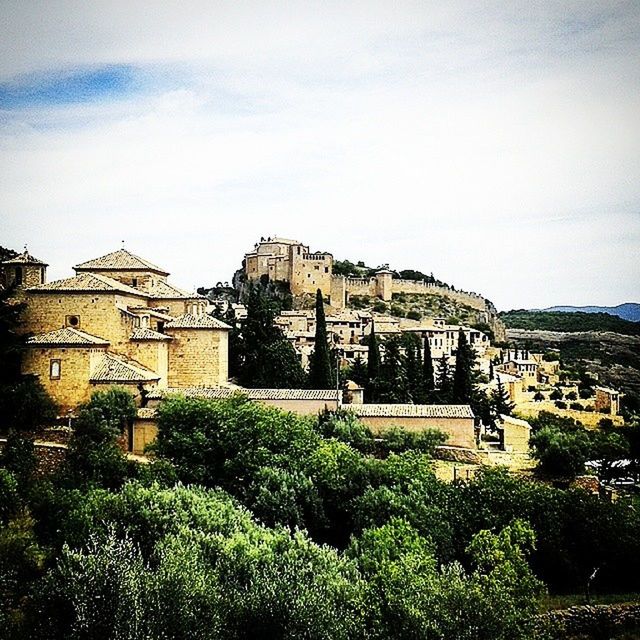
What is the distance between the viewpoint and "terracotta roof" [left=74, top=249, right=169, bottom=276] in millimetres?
15492

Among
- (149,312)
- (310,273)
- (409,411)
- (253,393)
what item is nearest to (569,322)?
(310,273)

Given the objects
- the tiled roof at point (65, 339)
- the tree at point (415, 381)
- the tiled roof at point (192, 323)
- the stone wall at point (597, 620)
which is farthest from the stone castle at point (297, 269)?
the stone wall at point (597, 620)

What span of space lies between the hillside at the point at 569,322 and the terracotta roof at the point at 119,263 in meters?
13.8

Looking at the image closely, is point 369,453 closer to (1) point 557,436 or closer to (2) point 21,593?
(1) point 557,436

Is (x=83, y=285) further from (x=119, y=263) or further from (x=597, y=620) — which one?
(x=597, y=620)

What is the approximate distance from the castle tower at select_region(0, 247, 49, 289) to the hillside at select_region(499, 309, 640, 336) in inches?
628

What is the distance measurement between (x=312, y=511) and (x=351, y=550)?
1567mm

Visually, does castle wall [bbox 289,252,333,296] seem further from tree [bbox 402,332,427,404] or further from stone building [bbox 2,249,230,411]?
stone building [bbox 2,249,230,411]

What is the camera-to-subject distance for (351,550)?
9.81 m

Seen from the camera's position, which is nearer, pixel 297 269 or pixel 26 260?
pixel 26 260

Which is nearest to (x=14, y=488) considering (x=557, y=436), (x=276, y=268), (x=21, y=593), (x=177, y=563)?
(x=21, y=593)

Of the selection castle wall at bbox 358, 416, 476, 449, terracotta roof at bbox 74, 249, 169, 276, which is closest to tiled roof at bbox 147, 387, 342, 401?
castle wall at bbox 358, 416, 476, 449

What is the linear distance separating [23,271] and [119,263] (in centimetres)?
223

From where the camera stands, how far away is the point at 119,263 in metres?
15.6
